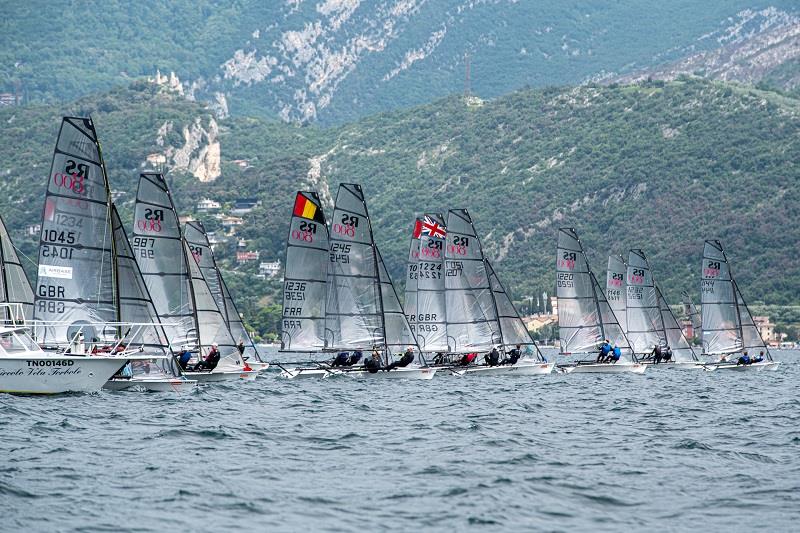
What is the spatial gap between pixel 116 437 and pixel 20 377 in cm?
794

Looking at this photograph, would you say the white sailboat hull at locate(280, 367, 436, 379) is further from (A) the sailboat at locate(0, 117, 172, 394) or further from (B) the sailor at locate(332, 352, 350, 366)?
(A) the sailboat at locate(0, 117, 172, 394)

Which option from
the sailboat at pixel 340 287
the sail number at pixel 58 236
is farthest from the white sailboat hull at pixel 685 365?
the sail number at pixel 58 236

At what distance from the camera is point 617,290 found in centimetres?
8644

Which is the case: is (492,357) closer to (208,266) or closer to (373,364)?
(373,364)

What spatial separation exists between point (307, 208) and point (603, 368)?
19751mm

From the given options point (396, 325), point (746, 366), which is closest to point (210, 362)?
point (396, 325)

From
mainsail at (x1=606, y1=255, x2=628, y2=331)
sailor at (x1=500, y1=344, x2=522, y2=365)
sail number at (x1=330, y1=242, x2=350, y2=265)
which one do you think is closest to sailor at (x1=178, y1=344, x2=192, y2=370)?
sail number at (x1=330, y1=242, x2=350, y2=265)

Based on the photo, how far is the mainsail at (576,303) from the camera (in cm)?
7769

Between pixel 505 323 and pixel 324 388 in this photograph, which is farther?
pixel 505 323

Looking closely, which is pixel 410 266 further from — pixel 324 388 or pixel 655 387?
pixel 324 388

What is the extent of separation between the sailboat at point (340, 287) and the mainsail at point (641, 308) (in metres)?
26.7

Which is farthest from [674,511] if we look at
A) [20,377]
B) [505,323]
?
[505,323]

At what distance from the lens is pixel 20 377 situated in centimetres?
4138

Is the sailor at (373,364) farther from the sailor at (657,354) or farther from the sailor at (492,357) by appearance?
the sailor at (657,354)
